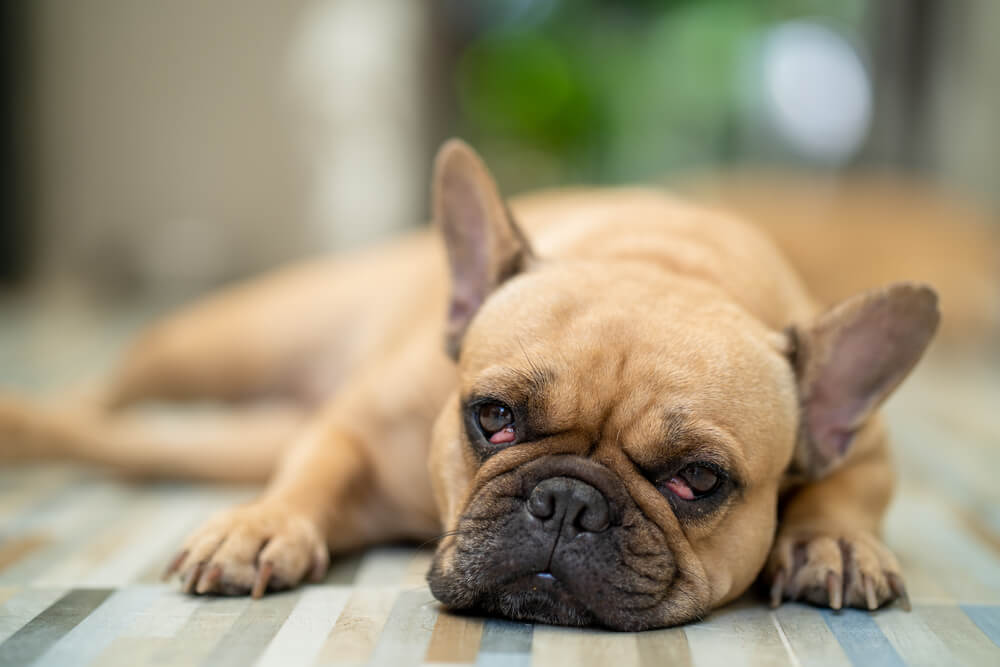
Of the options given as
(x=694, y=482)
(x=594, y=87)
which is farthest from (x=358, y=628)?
(x=594, y=87)

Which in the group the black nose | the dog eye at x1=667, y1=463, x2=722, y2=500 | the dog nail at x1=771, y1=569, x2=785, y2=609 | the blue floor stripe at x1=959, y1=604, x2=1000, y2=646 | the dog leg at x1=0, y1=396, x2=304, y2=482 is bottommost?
the blue floor stripe at x1=959, y1=604, x2=1000, y2=646

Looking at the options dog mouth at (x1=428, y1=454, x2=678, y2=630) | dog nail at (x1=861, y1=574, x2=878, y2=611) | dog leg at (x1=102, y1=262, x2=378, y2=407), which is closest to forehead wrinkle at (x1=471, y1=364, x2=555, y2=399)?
dog mouth at (x1=428, y1=454, x2=678, y2=630)

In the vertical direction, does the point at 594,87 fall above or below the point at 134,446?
above

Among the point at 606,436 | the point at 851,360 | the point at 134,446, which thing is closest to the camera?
the point at 606,436

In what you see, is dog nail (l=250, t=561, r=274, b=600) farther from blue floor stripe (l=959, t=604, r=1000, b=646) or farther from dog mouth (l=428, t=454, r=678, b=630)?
blue floor stripe (l=959, t=604, r=1000, b=646)

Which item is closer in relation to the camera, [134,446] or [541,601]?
[541,601]

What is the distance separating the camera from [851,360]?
5.95 ft

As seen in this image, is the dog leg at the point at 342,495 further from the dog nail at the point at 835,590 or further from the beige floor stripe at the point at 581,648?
the dog nail at the point at 835,590

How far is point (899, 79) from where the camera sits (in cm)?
717

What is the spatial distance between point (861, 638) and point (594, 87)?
7.22m

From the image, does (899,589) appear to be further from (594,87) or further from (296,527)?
(594,87)

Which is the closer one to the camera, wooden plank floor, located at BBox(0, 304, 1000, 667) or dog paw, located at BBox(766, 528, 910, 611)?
wooden plank floor, located at BBox(0, 304, 1000, 667)

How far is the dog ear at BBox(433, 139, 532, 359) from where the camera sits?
194 centimetres

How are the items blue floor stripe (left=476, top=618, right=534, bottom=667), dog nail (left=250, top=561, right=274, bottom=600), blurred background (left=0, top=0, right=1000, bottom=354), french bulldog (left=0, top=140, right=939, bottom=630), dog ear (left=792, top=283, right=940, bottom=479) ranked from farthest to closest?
blurred background (left=0, top=0, right=1000, bottom=354), dog ear (left=792, top=283, right=940, bottom=479), dog nail (left=250, top=561, right=274, bottom=600), french bulldog (left=0, top=140, right=939, bottom=630), blue floor stripe (left=476, top=618, right=534, bottom=667)
